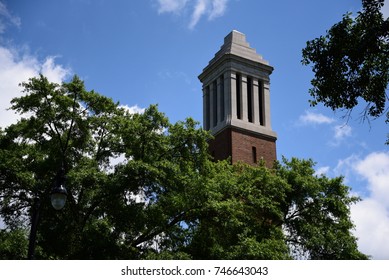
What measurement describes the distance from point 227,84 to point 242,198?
63.8 ft

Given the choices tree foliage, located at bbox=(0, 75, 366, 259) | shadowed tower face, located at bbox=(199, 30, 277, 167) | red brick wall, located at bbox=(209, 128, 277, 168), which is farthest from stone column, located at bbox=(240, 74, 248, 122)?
tree foliage, located at bbox=(0, 75, 366, 259)

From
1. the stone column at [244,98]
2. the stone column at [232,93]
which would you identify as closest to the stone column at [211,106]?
the stone column at [232,93]

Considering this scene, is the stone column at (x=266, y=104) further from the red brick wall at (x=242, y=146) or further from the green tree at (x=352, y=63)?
the green tree at (x=352, y=63)

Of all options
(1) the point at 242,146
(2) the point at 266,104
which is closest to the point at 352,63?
(1) the point at 242,146

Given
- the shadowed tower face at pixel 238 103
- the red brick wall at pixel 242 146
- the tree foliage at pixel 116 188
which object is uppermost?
the shadowed tower face at pixel 238 103

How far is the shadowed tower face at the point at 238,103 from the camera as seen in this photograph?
136 feet

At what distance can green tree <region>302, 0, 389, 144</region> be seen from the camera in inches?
536

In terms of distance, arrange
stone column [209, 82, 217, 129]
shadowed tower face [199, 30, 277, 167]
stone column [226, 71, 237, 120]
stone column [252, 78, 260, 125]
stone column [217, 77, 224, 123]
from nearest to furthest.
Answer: shadowed tower face [199, 30, 277, 167] < stone column [226, 71, 237, 120] < stone column [252, 78, 260, 125] < stone column [217, 77, 224, 123] < stone column [209, 82, 217, 129]

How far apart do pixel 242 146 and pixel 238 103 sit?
192 inches

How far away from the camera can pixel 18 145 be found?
2355cm

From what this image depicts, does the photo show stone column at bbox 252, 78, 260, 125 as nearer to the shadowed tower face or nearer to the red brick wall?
the shadowed tower face

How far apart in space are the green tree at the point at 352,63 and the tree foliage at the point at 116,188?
28.4ft

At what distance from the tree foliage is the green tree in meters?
8.66

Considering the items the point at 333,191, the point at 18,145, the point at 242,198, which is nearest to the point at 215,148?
the point at 333,191
